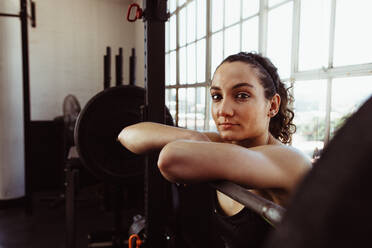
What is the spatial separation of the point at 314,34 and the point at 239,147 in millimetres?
1349

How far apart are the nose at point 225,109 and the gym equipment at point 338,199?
639 millimetres

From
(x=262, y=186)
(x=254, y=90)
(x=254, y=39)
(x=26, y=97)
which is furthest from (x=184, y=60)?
(x=262, y=186)

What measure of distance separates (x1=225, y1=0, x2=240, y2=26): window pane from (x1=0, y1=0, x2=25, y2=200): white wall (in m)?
2.34

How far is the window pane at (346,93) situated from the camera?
138 cm

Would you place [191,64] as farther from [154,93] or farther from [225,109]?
[225,109]

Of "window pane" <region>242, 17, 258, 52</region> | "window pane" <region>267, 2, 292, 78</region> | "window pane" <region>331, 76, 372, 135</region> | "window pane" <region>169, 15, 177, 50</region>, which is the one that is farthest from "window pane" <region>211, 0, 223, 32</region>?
"window pane" <region>331, 76, 372, 135</region>

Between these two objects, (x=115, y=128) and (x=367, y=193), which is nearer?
(x=367, y=193)

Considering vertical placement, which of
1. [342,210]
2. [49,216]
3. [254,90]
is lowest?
[49,216]

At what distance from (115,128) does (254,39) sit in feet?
4.02

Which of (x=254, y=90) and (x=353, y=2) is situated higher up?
(x=353, y=2)

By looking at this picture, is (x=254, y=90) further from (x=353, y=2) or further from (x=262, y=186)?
(x=353, y=2)

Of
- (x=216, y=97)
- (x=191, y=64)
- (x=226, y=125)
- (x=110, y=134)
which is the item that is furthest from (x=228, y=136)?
(x=191, y=64)

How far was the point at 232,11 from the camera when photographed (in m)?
2.46

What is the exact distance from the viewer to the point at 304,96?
174 centimetres
